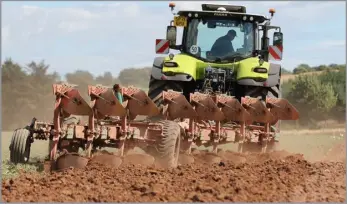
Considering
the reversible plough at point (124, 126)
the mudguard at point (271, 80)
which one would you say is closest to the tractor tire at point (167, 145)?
the reversible plough at point (124, 126)

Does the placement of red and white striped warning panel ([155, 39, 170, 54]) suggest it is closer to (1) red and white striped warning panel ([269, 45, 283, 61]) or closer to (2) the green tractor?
(2) the green tractor

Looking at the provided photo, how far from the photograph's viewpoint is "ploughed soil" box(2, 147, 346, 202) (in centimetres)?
545

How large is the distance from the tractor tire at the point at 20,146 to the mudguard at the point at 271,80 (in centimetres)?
324

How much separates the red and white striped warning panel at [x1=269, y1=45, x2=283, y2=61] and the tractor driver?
0.62 meters

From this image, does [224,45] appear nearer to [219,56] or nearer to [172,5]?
[219,56]

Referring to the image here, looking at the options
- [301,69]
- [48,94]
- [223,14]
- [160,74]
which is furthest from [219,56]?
[301,69]

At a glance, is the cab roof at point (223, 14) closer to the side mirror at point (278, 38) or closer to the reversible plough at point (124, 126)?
the side mirror at point (278, 38)

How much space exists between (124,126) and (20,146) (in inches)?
55.9

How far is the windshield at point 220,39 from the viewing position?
10.4 meters

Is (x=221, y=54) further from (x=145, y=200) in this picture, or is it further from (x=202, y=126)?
(x=145, y=200)

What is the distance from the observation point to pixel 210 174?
6547 mm

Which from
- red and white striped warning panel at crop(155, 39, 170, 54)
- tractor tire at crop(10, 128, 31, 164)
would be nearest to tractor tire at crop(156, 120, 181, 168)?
tractor tire at crop(10, 128, 31, 164)

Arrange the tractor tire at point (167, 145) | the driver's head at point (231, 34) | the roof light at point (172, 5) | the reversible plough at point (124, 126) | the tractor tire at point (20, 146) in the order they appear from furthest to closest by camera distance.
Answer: the roof light at point (172, 5), the driver's head at point (231, 34), the tractor tire at point (20, 146), the tractor tire at point (167, 145), the reversible plough at point (124, 126)

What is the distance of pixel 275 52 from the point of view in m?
10.6
